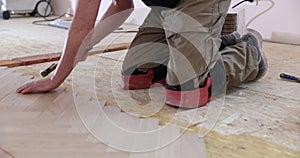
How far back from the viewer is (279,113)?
3.82 ft

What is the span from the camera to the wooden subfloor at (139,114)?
0.87m

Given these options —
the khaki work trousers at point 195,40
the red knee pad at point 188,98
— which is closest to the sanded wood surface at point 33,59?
the khaki work trousers at point 195,40

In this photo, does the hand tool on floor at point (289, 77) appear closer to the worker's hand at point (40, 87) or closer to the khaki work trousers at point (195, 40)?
the khaki work trousers at point (195, 40)

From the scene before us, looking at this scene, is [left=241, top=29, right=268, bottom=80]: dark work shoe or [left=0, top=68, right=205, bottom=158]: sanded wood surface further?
[left=241, top=29, right=268, bottom=80]: dark work shoe

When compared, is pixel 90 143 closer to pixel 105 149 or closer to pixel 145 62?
pixel 105 149

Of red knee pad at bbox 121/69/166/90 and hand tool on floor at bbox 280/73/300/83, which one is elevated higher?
red knee pad at bbox 121/69/166/90

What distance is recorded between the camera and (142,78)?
55.5 inches

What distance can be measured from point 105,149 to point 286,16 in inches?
79.3

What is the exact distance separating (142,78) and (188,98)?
0.90ft

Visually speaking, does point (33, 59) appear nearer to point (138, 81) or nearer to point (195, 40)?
point (138, 81)

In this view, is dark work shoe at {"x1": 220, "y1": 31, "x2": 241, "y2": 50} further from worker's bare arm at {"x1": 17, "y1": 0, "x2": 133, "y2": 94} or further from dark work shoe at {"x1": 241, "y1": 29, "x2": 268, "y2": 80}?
worker's bare arm at {"x1": 17, "y1": 0, "x2": 133, "y2": 94}

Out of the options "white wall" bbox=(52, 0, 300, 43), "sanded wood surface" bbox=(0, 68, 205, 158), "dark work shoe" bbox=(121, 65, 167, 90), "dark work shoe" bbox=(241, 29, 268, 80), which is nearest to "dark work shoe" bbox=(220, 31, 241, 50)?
"dark work shoe" bbox=(241, 29, 268, 80)

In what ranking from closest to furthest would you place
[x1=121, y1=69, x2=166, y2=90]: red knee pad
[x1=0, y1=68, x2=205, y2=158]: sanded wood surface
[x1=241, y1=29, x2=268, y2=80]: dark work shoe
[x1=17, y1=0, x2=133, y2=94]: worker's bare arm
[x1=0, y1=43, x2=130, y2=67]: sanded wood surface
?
1. [x1=0, y1=68, x2=205, y2=158]: sanded wood surface
2. [x1=17, y1=0, x2=133, y2=94]: worker's bare arm
3. [x1=121, y1=69, x2=166, y2=90]: red knee pad
4. [x1=241, y1=29, x2=268, y2=80]: dark work shoe
5. [x1=0, y1=43, x2=130, y2=67]: sanded wood surface

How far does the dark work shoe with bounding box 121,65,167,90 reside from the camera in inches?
54.7
